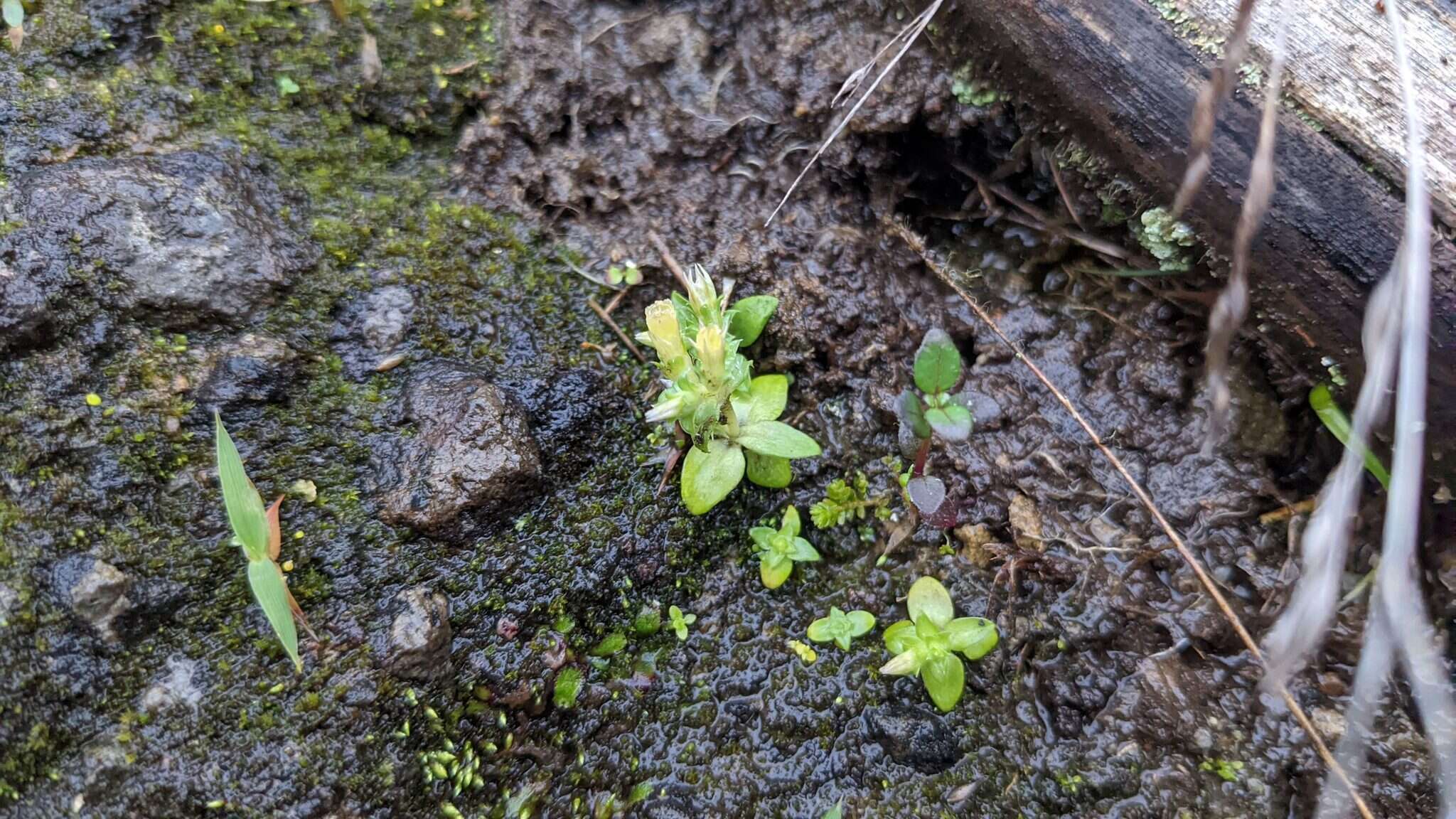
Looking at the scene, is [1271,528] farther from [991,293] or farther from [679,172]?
[679,172]

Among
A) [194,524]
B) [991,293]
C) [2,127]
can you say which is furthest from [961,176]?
[2,127]

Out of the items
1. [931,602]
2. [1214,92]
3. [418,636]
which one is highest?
[1214,92]

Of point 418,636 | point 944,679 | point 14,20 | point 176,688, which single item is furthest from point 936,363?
point 14,20

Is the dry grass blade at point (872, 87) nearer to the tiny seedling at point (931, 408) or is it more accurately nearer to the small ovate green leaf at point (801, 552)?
the tiny seedling at point (931, 408)

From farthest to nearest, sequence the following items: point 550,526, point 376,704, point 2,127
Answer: point 550,526, point 2,127, point 376,704

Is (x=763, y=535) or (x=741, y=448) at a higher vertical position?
(x=741, y=448)

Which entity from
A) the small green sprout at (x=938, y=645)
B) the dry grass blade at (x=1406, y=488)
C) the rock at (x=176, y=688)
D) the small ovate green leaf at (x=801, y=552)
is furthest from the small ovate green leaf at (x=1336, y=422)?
the rock at (x=176, y=688)

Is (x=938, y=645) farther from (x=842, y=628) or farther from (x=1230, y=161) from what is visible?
(x=1230, y=161)
